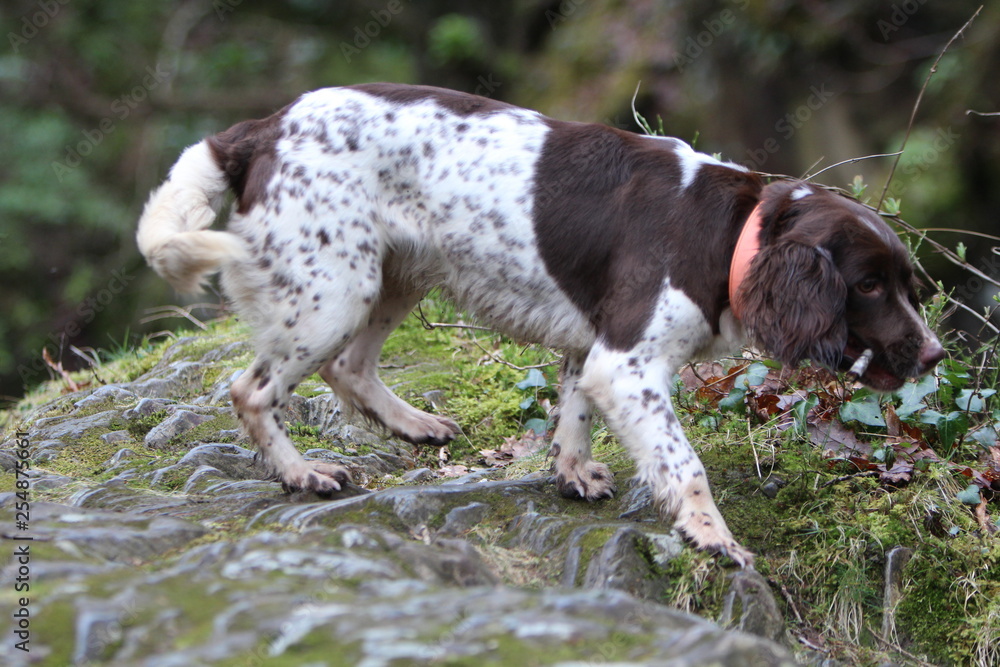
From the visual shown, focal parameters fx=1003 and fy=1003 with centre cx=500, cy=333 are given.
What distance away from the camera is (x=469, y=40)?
11180 mm

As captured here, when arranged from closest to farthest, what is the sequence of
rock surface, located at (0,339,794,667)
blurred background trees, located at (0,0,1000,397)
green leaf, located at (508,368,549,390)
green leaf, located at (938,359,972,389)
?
rock surface, located at (0,339,794,667) → green leaf, located at (938,359,972,389) → green leaf, located at (508,368,549,390) → blurred background trees, located at (0,0,1000,397)

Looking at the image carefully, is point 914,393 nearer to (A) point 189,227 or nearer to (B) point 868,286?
(B) point 868,286

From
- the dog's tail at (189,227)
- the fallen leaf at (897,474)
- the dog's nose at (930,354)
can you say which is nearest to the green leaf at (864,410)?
the fallen leaf at (897,474)

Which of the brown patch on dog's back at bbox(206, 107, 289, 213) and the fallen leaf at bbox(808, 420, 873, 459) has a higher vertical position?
the brown patch on dog's back at bbox(206, 107, 289, 213)

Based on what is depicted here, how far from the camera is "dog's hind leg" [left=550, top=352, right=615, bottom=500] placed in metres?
3.76

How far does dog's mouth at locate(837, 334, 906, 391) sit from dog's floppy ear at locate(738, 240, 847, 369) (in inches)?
5.1

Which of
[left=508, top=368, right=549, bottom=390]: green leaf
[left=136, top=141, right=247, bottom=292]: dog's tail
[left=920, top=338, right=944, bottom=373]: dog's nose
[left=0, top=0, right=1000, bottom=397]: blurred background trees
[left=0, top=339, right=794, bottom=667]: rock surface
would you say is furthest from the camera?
[left=0, top=0, right=1000, bottom=397]: blurred background trees

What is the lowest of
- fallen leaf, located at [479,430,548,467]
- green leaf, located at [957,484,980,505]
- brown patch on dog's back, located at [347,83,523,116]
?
fallen leaf, located at [479,430,548,467]

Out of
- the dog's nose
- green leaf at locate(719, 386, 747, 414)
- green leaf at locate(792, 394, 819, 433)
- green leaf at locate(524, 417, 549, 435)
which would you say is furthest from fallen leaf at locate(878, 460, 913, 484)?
green leaf at locate(524, 417, 549, 435)

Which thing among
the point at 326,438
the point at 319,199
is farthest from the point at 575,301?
the point at 326,438

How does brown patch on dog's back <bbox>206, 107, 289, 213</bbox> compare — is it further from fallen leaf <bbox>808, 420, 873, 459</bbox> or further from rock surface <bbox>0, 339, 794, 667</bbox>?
fallen leaf <bbox>808, 420, 873, 459</bbox>

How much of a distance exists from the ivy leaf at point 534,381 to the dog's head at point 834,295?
4.89 ft

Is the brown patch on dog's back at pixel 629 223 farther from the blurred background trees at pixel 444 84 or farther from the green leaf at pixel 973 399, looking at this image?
the blurred background trees at pixel 444 84

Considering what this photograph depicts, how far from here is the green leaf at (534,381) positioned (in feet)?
15.8
